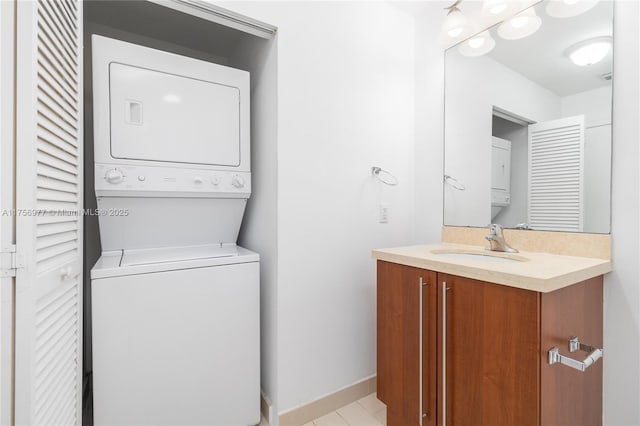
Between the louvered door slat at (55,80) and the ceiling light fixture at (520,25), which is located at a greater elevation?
the ceiling light fixture at (520,25)

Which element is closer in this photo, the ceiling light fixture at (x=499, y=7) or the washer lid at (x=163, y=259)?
the washer lid at (x=163, y=259)

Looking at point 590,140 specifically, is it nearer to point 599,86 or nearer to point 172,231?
point 599,86

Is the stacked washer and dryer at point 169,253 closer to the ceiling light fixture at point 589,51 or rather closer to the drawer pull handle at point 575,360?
the drawer pull handle at point 575,360

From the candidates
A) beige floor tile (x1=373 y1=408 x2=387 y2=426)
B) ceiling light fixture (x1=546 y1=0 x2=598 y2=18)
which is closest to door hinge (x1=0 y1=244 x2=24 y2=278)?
beige floor tile (x1=373 y1=408 x2=387 y2=426)

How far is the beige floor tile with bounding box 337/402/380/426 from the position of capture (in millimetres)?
1788

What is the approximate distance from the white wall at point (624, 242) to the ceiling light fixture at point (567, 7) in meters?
0.12

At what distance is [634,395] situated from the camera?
132 centimetres

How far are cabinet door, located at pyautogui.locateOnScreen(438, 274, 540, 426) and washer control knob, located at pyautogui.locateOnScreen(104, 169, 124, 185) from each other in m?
1.57

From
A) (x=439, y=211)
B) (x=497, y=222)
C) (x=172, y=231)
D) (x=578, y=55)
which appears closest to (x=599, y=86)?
(x=578, y=55)

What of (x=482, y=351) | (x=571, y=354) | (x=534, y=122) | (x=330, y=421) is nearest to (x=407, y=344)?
(x=482, y=351)

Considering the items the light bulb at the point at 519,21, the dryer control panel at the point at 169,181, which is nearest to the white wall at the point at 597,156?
the light bulb at the point at 519,21

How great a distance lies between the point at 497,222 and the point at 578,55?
0.89 meters

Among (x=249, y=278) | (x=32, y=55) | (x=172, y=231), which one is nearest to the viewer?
(x=32, y=55)

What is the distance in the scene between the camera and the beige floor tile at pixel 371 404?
1902 mm
